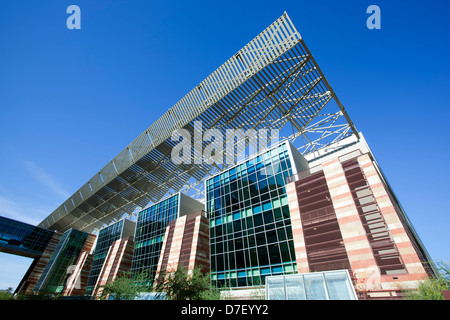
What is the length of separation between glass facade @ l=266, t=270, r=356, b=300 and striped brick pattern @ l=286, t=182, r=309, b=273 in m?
5.77

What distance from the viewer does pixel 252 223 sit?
24406 millimetres

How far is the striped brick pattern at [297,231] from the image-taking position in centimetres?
1853

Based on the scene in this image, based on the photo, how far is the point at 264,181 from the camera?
25.7m

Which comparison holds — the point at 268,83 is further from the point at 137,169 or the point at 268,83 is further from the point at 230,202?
the point at 137,169

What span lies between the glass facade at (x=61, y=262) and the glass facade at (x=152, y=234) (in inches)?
1007

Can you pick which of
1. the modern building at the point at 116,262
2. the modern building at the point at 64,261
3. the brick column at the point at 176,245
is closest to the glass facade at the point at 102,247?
the modern building at the point at 116,262

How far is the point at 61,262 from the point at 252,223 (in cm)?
5057

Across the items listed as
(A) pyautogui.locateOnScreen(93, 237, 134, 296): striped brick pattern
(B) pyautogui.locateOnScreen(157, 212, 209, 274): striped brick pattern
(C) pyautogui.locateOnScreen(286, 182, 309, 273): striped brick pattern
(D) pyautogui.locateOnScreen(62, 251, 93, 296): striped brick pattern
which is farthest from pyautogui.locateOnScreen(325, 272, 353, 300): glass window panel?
(D) pyautogui.locateOnScreen(62, 251, 93, 296): striped brick pattern

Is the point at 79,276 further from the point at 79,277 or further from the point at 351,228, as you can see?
the point at 351,228

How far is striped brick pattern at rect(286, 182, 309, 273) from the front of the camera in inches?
730

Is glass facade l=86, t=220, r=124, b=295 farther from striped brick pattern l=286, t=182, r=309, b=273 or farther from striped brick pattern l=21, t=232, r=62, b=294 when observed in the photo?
striped brick pattern l=286, t=182, r=309, b=273

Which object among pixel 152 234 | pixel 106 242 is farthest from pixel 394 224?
pixel 106 242

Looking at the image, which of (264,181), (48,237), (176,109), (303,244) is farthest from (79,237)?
(303,244)

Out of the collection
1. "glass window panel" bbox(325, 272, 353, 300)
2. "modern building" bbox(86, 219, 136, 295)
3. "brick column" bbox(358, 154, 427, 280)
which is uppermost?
"modern building" bbox(86, 219, 136, 295)
